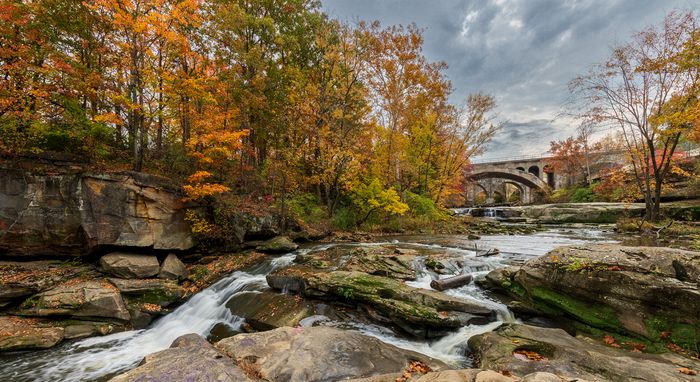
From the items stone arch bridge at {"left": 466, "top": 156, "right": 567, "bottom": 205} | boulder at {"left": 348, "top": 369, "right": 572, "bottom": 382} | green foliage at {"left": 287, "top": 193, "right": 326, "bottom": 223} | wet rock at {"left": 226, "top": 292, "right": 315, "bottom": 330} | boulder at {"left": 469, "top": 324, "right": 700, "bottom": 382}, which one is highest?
stone arch bridge at {"left": 466, "top": 156, "right": 567, "bottom": 205}

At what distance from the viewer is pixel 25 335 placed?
6.24 meters

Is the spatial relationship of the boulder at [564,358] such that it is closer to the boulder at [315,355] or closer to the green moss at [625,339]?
the green moss at [625,339]

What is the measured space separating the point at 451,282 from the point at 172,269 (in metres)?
9.15

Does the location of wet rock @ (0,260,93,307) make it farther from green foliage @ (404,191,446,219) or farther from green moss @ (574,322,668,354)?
green foliage @ (404,191,446,219)

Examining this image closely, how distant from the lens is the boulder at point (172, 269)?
29.8ft

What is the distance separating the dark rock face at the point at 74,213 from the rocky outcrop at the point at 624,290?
39.7ft

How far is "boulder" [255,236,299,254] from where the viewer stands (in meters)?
12.0

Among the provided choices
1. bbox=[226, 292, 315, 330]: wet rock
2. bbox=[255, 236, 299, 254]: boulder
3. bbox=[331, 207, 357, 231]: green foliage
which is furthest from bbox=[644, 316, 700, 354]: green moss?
bbox=[331, 207, 357, 231]: green foliage

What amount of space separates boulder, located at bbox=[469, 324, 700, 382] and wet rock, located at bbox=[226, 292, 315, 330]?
3852 mm

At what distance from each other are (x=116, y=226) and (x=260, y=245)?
201 inches

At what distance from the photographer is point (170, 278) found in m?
9.05

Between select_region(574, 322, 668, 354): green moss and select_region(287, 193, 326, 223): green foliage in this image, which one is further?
select_region(287, 193, 326, 223): green foliage

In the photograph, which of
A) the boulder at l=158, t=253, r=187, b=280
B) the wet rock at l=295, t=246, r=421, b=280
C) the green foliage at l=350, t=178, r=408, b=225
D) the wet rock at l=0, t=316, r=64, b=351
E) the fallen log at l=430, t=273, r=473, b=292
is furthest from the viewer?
the green foliage at l=350, t=178, r=408, b=225

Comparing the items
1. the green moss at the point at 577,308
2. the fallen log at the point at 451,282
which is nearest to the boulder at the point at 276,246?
the fallen log at the point at 451,282
